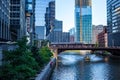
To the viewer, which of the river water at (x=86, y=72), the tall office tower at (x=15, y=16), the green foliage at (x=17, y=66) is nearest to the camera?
the green foliage at (x=17, y=66)

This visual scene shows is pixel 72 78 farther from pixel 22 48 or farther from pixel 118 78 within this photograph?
pixel 22 48

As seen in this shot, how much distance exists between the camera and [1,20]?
3541 inches

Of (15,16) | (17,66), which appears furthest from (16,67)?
(15,16)

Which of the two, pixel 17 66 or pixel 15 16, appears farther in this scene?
pixel 15 16

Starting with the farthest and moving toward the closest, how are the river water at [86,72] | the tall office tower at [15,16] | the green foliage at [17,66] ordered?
the tall office tower at [15,16]
the river water at [86,72]
the green foliage at [17,66]

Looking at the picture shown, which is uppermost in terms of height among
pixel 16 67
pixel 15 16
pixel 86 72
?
pixel 15 16

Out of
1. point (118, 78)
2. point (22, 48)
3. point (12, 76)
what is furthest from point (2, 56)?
point (118, 78)

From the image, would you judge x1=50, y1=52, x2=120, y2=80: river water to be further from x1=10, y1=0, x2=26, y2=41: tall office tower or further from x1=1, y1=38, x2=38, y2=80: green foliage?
x1=10, y1=0, x2=26, y2=41: tall office tower

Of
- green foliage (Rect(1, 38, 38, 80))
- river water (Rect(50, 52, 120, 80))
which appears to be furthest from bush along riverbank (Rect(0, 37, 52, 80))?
river water (Rect(50, 52, 120, 80))

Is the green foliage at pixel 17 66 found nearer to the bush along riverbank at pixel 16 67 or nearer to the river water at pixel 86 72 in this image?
the bush along riverbank at pixel 16 67

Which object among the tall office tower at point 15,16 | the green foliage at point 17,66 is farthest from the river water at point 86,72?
the tall office tower at point 15,16

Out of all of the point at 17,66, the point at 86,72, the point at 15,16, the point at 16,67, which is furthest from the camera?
the point at 15,16

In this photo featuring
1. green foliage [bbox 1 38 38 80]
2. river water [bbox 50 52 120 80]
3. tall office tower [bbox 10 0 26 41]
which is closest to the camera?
green foliage [bbox 1 38 38 80]

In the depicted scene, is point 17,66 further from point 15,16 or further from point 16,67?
point 15,16
